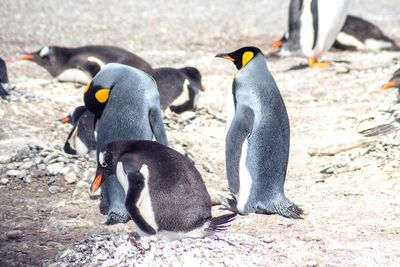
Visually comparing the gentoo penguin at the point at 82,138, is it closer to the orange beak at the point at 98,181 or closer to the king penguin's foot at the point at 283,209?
the orange beak at the point at 98,181

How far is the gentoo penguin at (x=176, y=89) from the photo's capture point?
8.08 meters

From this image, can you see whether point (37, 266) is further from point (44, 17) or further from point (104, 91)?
point (44, 17)

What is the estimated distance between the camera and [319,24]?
10.3 meters

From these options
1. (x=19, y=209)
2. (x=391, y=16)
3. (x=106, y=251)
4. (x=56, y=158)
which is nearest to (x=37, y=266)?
(x=106, y=251)

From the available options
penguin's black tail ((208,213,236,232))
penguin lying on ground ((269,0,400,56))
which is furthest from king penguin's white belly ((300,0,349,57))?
penguin's black tail ((208,213,236,232))

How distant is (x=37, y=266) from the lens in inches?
170

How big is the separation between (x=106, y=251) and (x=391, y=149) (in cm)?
297

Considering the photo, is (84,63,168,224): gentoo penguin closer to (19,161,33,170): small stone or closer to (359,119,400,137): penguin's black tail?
(19,161,33,170): small stone

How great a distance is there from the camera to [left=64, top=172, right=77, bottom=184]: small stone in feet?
19.6

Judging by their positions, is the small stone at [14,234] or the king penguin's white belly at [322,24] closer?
the small stone at [14,234]

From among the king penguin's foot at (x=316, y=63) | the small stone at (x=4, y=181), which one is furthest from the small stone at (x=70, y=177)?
the king penguin's foot at (x=316, y=63)

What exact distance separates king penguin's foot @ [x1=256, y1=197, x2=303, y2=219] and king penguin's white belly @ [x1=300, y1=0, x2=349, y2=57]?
5160mm

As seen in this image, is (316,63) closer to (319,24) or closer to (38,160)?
(319,24)

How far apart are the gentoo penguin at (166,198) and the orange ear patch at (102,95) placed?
2.89 ft
